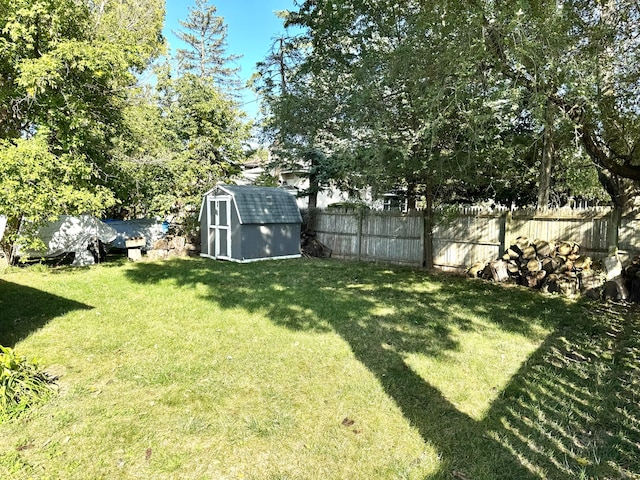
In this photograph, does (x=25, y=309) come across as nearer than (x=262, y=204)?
Yes

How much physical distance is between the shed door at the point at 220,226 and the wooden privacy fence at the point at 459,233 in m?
3.09

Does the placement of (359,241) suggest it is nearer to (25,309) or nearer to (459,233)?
(459,233)

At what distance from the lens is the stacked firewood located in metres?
6.93

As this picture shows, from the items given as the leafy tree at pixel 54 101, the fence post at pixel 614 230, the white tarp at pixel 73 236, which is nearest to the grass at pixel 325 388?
the fence post at pixel 614 230

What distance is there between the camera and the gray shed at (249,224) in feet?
35.7

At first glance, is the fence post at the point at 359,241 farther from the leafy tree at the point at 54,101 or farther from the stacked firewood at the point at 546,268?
the leafy tree at the point at 54,101

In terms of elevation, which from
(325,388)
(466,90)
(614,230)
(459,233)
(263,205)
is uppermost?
(466,90)

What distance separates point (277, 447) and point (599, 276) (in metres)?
6.79

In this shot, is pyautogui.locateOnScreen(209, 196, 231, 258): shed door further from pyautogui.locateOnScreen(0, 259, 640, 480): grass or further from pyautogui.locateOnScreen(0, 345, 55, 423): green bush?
pyautogui.locateOnScreen(0, 345, 55, 423): green bush

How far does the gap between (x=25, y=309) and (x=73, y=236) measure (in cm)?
525

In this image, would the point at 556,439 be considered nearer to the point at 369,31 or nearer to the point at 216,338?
the point at 216,338

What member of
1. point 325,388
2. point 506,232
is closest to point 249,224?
point 506,232

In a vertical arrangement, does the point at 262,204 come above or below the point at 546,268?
above

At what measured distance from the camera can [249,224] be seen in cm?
1084
